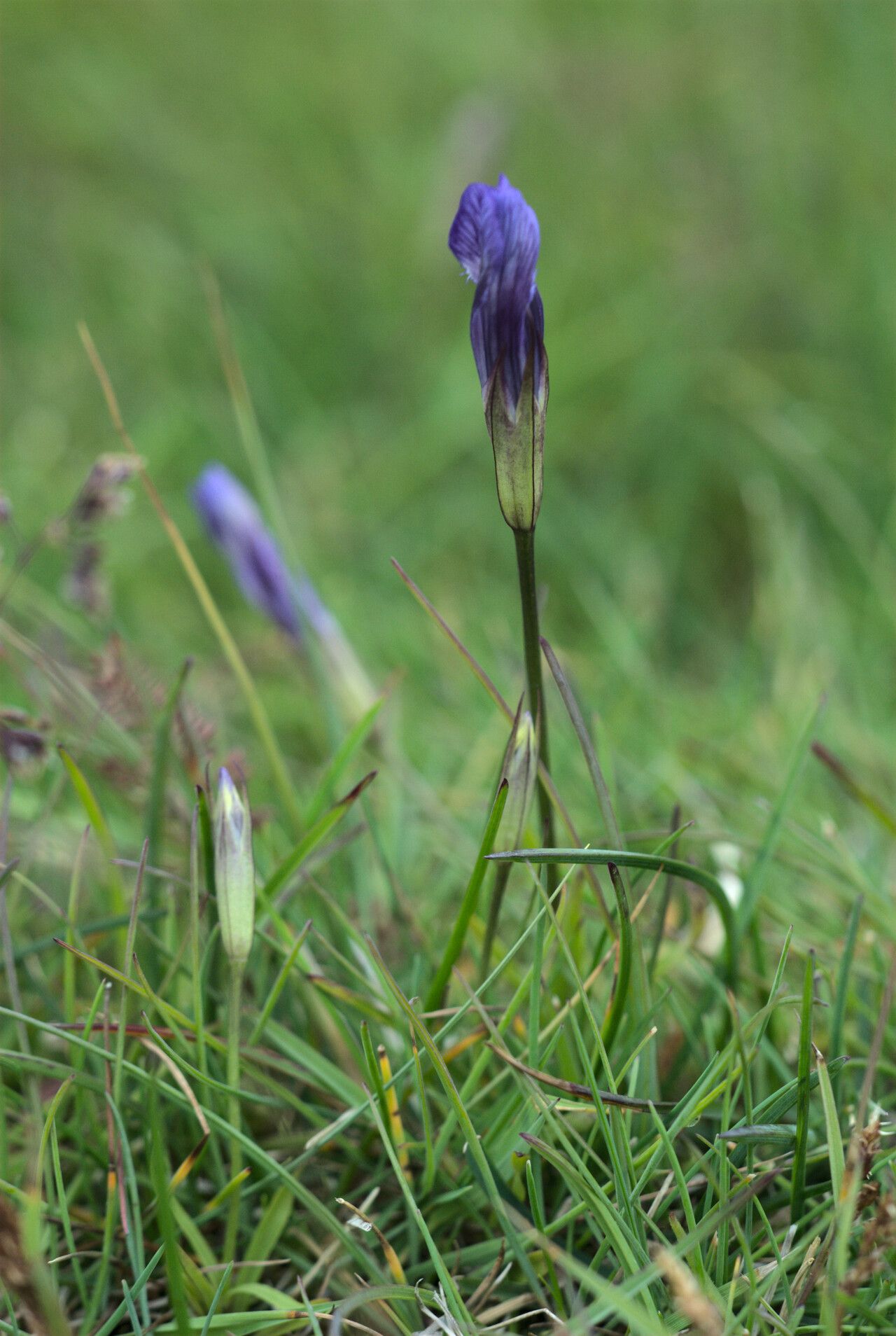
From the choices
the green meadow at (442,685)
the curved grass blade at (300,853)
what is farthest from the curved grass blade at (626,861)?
the curved grass blade at (300,853)

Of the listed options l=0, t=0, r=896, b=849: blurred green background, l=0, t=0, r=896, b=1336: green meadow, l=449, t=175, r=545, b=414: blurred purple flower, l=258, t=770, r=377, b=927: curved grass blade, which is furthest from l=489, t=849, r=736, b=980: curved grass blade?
l=0, t=0, r=896, b=849: blurred green background

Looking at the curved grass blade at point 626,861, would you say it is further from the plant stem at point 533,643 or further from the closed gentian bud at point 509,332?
the closed gentian bud at point 509,332

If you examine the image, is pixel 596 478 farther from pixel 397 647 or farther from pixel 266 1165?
pixel 266 1165

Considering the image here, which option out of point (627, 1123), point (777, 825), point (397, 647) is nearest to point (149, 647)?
point (397, 647)

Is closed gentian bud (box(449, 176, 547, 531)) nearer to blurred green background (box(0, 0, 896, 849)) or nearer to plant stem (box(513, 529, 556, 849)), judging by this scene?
plant stem (box(513, 529, 556, 849))

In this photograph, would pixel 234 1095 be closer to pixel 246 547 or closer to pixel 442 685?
pixel 246 547
